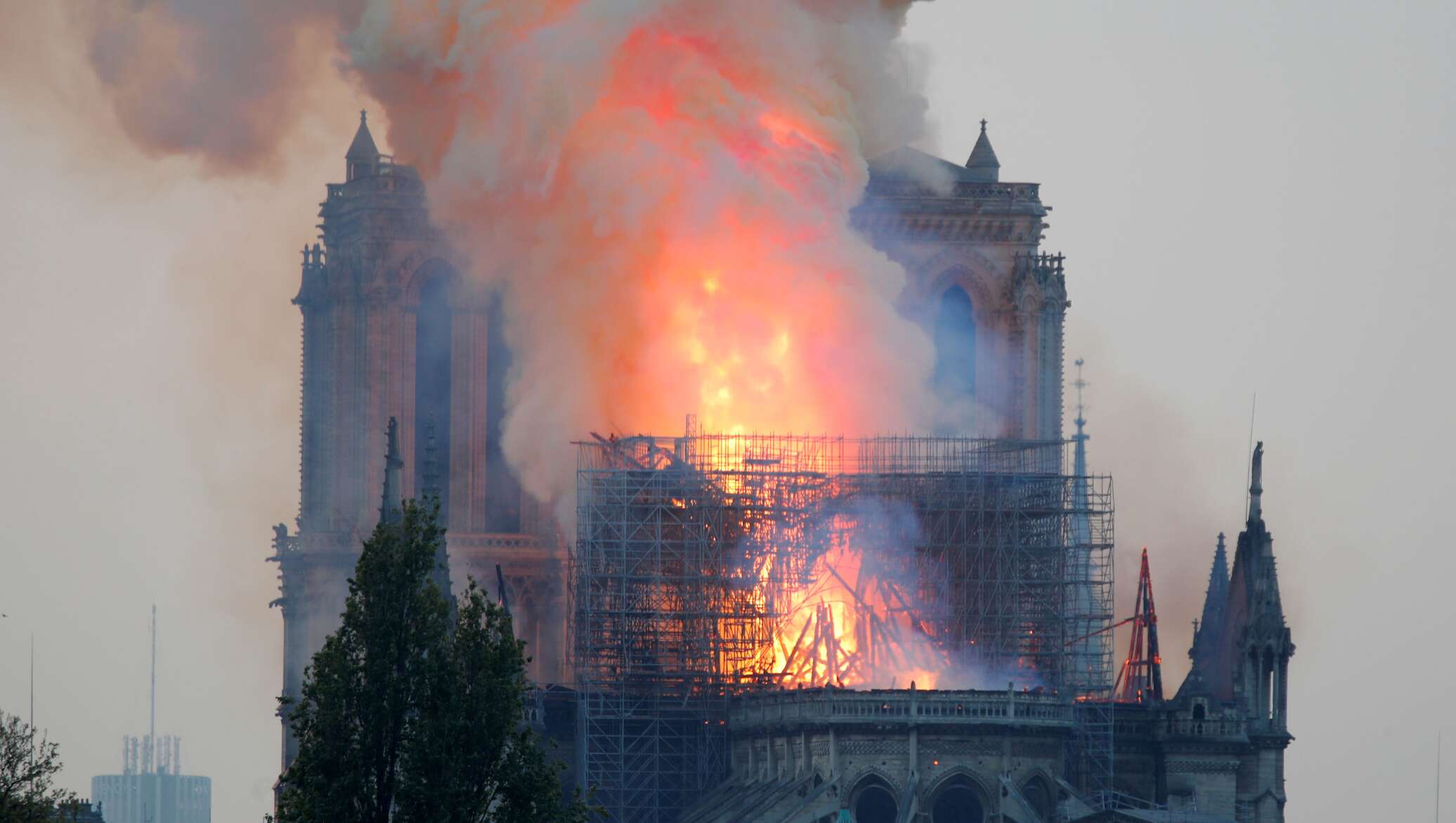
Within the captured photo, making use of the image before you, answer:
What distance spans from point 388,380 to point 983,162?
22.6 m

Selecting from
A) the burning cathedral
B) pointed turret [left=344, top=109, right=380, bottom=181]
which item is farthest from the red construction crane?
pointed turret [left=344, top=109, right=380, bottom=181]

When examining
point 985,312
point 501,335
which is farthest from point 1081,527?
point 501,335

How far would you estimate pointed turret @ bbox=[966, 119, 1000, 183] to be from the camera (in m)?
149

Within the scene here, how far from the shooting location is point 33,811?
320 ft

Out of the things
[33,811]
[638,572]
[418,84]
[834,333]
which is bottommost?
[33,811]

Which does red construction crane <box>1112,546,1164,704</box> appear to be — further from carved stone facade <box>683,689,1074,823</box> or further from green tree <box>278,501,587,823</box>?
green tree <box>278,501,587,823</box>

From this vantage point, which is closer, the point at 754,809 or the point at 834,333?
the point at 754,809

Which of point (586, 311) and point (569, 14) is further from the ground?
point (569, 14)

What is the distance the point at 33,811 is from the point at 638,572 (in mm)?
33034

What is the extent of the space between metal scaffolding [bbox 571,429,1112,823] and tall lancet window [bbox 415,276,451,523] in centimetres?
1755

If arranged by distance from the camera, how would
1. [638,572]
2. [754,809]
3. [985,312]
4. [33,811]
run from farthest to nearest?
[985,312]
[638,572]
[754,809]
[33,811]

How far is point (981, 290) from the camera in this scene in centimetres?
14688

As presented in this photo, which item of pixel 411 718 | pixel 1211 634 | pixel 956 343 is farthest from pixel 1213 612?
pixel 411 718

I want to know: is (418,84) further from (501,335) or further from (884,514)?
(884,514)
